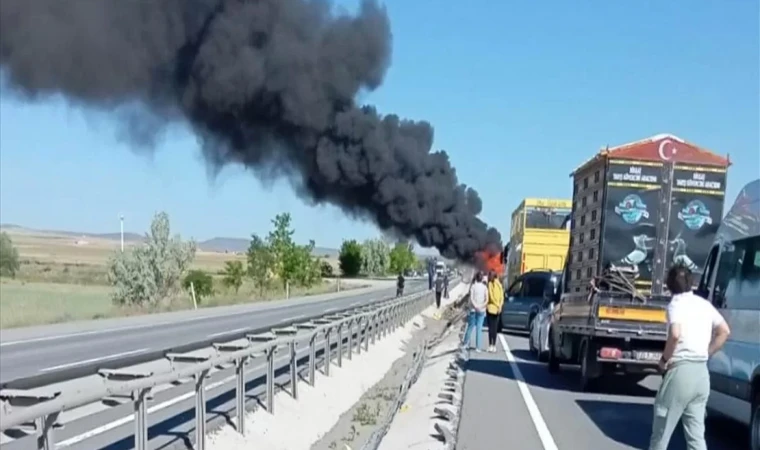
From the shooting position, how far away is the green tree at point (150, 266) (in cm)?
4509

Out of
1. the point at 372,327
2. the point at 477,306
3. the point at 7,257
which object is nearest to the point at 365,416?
the point at 477,306

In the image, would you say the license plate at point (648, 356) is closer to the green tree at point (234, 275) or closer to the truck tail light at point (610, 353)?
the truck tail light at point (610, 353)

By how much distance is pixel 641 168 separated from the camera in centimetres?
1527

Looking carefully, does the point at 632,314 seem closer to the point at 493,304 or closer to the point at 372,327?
the point at 493,304

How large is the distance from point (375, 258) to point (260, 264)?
208ft

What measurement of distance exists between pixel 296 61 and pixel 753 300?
1464cm

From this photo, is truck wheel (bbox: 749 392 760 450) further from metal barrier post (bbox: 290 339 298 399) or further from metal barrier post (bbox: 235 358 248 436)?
metal barrier post (bbox: 290 339 298 399)

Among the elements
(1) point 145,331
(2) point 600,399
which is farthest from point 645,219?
(1) point 145,331

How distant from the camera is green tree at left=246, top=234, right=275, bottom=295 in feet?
209

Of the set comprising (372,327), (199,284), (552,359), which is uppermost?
(372,327)

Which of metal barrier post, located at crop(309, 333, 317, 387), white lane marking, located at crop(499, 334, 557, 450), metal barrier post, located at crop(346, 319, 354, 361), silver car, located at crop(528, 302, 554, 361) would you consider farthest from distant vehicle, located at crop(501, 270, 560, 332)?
metal barrier post, located at crop(309, 333, 317, 387)

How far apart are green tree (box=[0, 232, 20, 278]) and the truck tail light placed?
66.3 m

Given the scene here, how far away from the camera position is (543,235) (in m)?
32.3

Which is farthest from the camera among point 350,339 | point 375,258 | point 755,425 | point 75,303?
point 375,258
